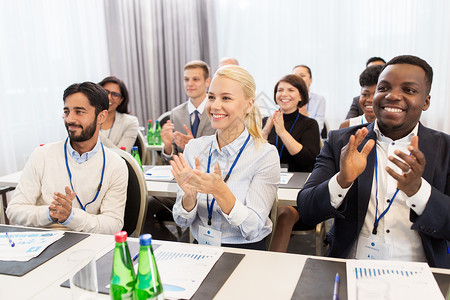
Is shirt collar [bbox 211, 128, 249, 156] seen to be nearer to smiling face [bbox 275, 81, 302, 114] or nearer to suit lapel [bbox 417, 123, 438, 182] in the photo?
suit lapel [bbox 417, 123, 438, 182]

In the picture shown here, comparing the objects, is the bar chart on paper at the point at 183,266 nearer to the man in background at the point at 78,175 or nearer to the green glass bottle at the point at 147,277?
the green glass bottle at the point at 147,277

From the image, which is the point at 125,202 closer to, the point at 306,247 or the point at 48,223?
the point at 48,223

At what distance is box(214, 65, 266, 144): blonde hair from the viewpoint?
1.84 m

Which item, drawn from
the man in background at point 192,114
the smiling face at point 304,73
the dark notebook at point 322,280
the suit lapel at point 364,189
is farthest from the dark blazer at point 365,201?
the smiling face at point 304,73

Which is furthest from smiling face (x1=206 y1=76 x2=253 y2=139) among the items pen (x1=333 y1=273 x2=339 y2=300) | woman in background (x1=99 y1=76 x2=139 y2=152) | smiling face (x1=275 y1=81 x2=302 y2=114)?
woman in background (x1=99 y1=76 x2=139 y2=152)

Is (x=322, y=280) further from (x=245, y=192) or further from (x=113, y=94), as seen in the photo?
(x=113, y=94)

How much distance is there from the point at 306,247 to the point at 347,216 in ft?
5.83

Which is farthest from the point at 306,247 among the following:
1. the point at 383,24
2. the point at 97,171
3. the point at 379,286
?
the point at 383,24

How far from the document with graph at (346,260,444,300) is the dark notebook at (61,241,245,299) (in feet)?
1.22

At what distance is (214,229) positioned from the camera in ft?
5.74

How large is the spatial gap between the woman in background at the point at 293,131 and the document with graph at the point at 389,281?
50.1 inches

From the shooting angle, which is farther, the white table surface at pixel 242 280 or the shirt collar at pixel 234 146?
the shirt collar at pixel 234 146

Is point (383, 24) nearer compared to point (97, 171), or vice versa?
point (97, 171)

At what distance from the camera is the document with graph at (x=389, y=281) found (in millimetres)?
1105
